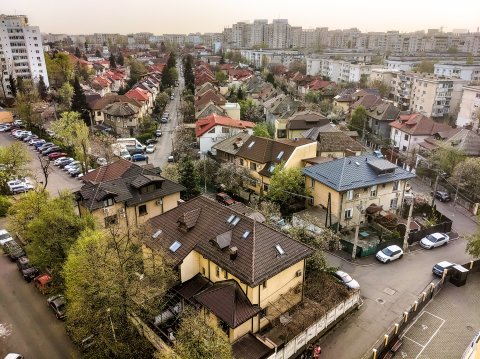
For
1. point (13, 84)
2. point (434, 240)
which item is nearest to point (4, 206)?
point (434, 240)

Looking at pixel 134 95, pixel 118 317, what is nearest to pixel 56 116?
pixel 134 95

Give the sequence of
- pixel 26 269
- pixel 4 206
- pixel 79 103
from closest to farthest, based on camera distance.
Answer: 1. pixel 26 269
2. pixel 4 206
3. pixel 79 103

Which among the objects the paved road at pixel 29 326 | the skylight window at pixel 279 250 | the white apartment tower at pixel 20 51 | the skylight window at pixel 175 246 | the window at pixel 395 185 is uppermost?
the white apartment tower at pixel 20 51

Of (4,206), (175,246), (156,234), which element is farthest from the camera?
(4,206)

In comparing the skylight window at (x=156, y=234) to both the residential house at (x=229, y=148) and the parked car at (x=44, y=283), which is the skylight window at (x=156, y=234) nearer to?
the parked car at (x=44, y=283)

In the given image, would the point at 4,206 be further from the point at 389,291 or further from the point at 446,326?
the point at 446,326

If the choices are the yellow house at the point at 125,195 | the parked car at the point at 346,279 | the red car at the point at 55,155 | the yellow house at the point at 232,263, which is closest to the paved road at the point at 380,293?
the parked car at the point at 346,279

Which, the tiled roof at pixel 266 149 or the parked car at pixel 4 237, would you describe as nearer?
the parked car at pixel 4 237

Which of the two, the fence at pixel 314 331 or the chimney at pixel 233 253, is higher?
the chimney at pixel 233 253
